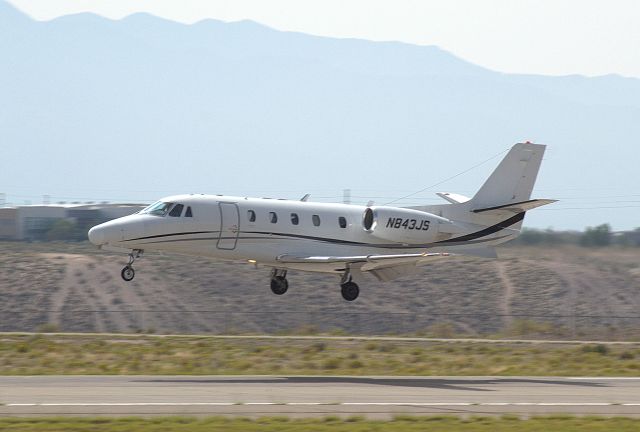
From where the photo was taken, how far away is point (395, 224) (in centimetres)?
3697

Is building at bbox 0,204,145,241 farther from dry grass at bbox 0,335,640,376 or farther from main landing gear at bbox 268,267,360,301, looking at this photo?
main landing gear at bbox 268,267,360,301

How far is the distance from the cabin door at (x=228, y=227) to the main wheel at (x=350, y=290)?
4.26 meters

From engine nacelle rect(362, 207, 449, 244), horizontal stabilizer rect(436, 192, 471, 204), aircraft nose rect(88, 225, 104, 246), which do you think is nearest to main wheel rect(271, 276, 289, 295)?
engine nacelle rect(362, 207, 449, 244)

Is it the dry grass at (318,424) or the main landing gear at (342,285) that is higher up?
the main landing gear at (342,285)

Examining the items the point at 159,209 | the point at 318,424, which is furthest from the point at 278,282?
the point at 318,424

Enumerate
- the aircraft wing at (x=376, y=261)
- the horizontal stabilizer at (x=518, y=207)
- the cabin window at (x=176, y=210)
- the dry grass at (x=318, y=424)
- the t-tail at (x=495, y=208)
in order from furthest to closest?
the t-tail at (x=495, y=208)
the horizontal stabilizer at (x=518, y=207)
the aircraft wing at (x=376, y=261)
the cabin window at (x=176, y=210)
the dry grass at (x=318, y=424)

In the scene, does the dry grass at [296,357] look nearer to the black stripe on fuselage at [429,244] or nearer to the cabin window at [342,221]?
the black stripe on fuselage at [429,244]

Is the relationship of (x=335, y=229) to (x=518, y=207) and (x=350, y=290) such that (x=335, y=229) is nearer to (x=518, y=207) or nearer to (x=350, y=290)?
(x=350, y=290)

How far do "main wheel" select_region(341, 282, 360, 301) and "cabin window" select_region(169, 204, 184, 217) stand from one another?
19.9 ft

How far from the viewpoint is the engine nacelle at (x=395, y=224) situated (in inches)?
1453

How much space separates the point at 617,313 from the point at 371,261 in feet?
101

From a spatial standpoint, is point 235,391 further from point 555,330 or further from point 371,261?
point 555,330

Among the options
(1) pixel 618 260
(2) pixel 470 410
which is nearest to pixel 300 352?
(2) pixel 470 410

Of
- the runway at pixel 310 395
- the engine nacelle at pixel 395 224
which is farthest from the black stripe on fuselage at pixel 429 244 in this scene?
the runway at pixel 310 395
